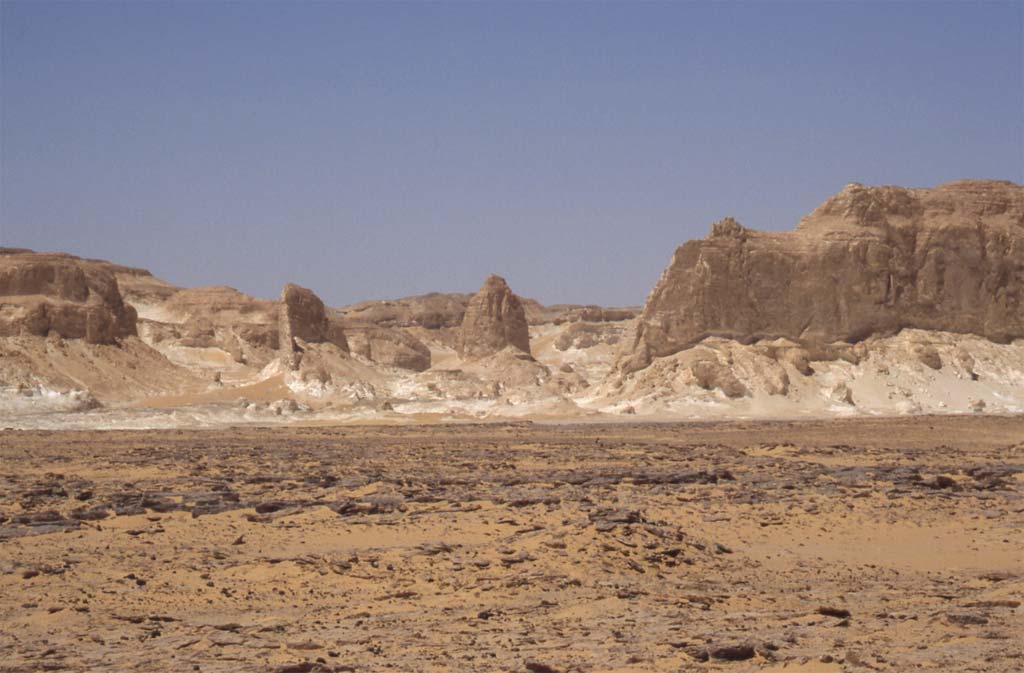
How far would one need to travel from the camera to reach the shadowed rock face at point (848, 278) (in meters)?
47.8

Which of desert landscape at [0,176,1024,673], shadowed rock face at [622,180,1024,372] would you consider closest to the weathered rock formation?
desert landscape at [0,176,1024,673]

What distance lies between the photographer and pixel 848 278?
48.2 metres

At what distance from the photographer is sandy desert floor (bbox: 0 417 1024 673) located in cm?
918

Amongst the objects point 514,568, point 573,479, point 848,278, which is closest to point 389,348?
point 848,278

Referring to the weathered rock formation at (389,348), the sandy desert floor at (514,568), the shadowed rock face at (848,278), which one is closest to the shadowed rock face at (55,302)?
the weathered rock formation at (389,348)

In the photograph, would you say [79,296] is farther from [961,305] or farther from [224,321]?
[961,305]

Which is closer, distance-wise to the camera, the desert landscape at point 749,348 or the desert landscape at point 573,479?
the desert landscape at point 573,479

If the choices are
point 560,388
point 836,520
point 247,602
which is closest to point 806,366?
point 560,388

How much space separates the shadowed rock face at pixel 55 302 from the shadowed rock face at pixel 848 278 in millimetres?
27349

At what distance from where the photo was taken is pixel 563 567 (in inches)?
483

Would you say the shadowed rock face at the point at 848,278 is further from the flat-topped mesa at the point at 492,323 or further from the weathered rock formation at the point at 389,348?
the weathered rock formation at the point at 389,348

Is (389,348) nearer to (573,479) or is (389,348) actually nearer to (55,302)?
(55,302)

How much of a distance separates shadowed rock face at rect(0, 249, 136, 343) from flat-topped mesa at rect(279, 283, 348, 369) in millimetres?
8499

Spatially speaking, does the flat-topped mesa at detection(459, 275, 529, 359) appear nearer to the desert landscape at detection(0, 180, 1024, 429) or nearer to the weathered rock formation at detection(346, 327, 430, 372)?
the desert landscape at detection(0, 180, 1024, 429)
